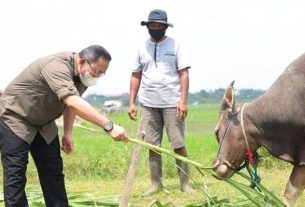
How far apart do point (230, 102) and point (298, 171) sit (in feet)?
2.81

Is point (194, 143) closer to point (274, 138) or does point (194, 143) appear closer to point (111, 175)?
point (111, 175)

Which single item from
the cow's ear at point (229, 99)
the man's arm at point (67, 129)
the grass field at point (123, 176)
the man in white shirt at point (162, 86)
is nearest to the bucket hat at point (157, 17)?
the man in white shirt at point (162, 86)

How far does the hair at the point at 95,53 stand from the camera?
5445 mm

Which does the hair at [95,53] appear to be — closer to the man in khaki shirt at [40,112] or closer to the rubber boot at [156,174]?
the man in khaki shirt at [40,112]

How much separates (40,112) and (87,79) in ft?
1.85

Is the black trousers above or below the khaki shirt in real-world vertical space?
below

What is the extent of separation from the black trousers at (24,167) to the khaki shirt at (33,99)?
93 mm

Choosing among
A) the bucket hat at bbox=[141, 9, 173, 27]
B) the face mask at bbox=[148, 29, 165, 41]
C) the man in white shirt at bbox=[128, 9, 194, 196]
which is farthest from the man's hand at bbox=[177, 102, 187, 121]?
the bucket hat at bbox=[141, 9, 173, 27]

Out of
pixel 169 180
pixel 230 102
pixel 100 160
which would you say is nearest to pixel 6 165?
pixel 230 102

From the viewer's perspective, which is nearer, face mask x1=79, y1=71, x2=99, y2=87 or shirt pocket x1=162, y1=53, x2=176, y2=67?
face mask x1=79, y1=71, x2=99, y2=87

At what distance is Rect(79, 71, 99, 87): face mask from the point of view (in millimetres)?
5588

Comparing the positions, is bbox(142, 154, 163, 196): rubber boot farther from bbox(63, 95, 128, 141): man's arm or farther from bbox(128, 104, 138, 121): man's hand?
bbox(63, 95, 128, 141): man's arm

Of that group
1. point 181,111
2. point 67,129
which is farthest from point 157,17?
point 67,129

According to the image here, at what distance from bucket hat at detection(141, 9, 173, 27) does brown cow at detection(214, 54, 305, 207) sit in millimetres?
2476
